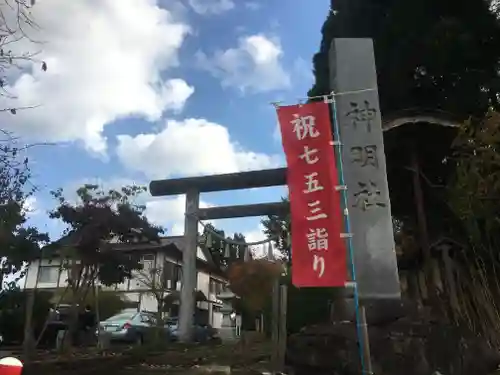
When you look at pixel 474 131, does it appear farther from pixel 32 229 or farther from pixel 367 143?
pixel 32 229

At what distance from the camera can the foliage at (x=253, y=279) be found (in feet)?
64.8

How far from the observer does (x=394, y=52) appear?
897 centimetres

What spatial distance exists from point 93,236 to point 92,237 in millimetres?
36

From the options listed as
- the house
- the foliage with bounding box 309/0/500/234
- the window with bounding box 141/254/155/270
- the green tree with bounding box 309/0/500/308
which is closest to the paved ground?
the green tree with bounding box 309/0/500/308

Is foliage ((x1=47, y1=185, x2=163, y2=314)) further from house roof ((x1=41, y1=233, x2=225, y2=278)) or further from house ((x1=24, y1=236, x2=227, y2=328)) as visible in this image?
house ((x1=24, y1=236, x2=227, y2=328))

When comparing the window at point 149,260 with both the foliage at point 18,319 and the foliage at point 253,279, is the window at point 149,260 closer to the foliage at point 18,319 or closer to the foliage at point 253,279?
the foliage at point 253,279

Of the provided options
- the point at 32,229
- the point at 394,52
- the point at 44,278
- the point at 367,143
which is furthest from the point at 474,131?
the point at 44,278

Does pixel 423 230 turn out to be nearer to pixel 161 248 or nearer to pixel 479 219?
pixel 479 219

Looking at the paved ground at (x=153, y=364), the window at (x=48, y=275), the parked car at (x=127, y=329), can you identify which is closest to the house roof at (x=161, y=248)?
the parked car at (x=127, y=329)

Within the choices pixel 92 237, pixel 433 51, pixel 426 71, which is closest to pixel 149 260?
pixel 92 237

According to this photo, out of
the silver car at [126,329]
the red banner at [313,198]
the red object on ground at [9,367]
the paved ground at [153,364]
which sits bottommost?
the paved ground at [153,364]

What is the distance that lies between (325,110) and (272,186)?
5.28 m

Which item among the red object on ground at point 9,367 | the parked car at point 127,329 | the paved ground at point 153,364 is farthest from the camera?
the parked car at point 127,329

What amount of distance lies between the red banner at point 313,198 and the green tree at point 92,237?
748 cm
